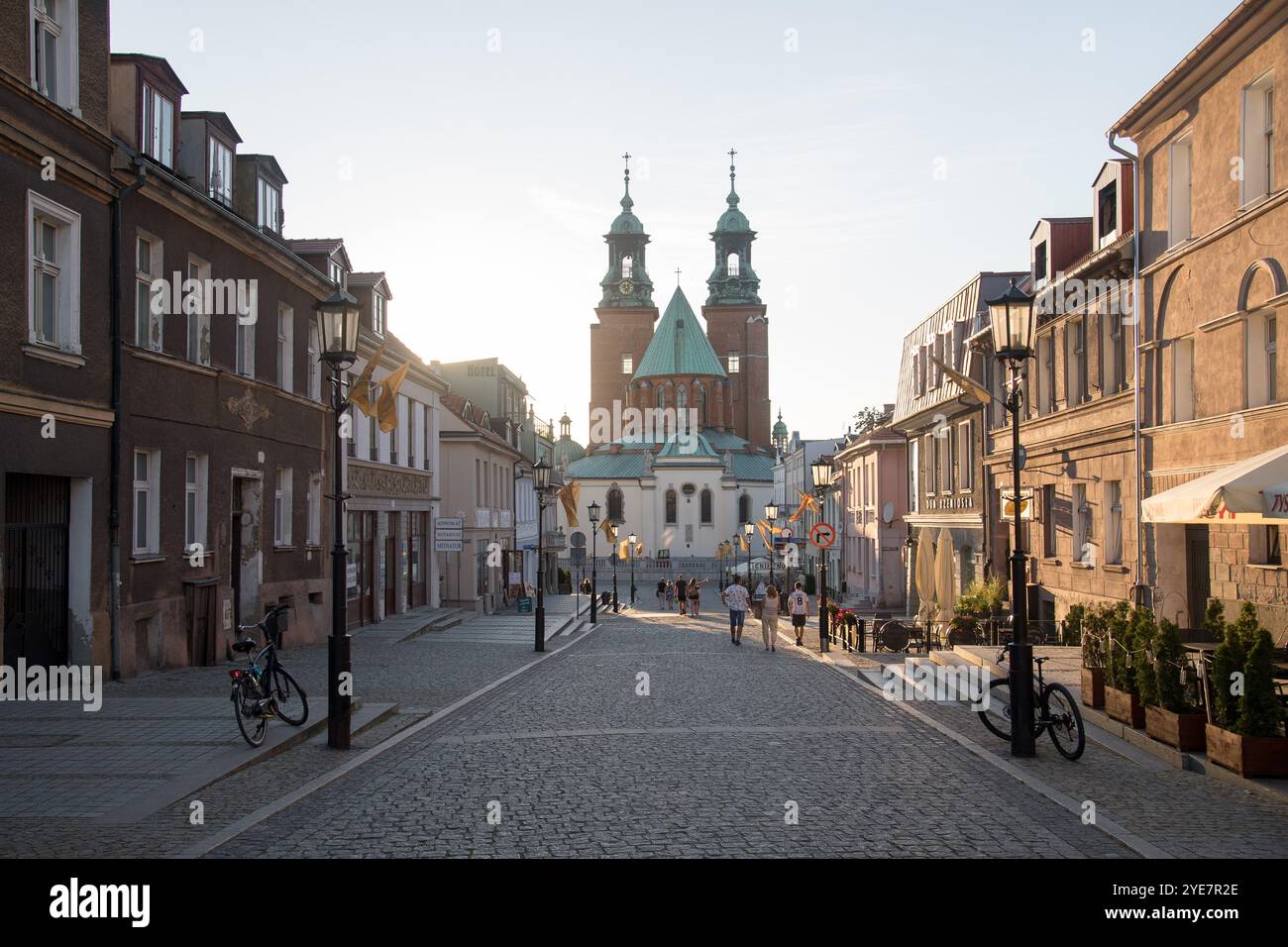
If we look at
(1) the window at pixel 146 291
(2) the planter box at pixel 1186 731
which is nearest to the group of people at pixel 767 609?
(1) the window at pixel 146 291

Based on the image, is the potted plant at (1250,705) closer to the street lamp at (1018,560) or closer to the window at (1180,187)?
the street lamp at (1018,560)

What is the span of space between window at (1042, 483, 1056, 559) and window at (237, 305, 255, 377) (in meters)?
16.8

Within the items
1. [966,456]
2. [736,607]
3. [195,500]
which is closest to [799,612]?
[736,607]

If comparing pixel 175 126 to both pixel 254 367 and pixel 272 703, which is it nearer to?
pixel 254 367

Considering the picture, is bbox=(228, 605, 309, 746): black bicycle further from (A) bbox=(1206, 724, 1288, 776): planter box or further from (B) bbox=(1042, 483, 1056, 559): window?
(B) bbox=(1042, 483, 1056, 559): window

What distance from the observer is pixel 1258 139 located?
16797 mm

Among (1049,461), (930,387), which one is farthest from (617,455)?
(1049,461)

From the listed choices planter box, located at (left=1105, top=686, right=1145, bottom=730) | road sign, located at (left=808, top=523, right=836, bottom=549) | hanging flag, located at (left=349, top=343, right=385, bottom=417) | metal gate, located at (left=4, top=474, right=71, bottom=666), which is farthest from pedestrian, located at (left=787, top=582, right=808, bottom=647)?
metal gate, located at (left=4, top=474, right=71, bottom=666)

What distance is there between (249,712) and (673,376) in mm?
102680

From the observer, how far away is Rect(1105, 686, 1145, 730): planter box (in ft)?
40.3

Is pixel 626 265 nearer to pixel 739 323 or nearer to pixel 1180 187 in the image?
pixel 739 323

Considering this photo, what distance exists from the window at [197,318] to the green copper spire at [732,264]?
323ft

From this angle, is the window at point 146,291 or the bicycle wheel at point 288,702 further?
the window at point 146,291

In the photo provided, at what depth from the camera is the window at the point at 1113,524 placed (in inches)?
900
